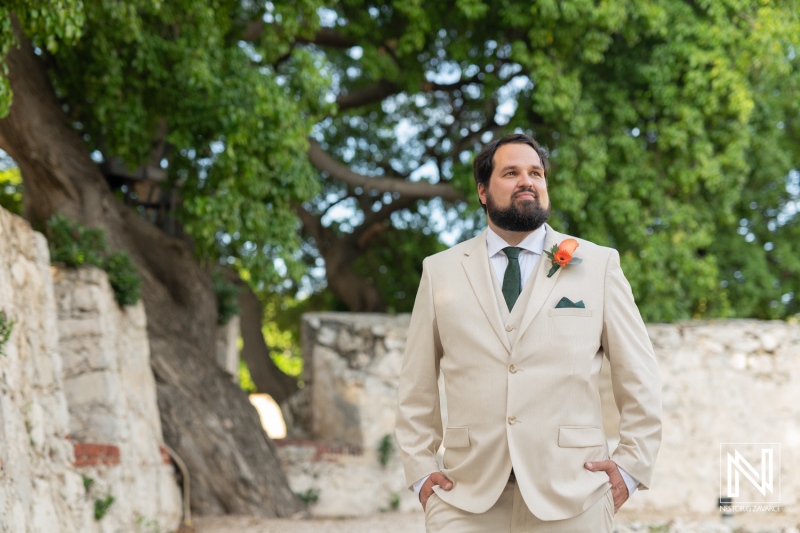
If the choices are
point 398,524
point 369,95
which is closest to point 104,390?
point 398,524

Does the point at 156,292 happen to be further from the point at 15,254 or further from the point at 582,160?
the point at 582,160

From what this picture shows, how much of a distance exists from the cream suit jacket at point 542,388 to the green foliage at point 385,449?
7.01 m

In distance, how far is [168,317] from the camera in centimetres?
852

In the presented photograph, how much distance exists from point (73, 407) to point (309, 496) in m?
3.42

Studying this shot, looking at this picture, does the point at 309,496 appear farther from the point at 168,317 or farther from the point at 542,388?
the point at 542,388

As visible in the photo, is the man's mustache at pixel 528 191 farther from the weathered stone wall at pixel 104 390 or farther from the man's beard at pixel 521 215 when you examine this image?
the weathered stone wall at pixel 104 390

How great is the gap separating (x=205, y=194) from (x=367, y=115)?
603 cm

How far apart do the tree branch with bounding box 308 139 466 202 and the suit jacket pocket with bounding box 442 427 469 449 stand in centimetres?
814

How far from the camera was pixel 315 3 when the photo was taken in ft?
26.7

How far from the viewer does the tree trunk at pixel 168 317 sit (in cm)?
761

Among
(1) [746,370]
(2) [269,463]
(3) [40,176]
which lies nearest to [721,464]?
(1) [746,370]

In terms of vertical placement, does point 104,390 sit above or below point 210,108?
below

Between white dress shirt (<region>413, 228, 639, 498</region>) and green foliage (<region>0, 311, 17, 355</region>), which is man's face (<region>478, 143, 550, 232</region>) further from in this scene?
green foliage (<region>0, 311, 17, 355</region>)

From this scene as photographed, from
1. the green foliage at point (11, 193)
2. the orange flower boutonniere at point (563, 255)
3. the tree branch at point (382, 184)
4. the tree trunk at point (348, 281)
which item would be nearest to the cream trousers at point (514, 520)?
the orange flower boutonniere at point (563, 255)
